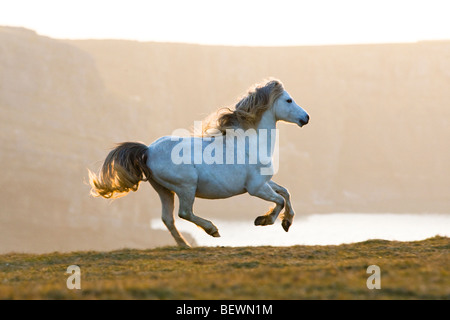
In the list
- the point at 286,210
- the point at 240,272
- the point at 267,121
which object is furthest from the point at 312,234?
the point at 240,272

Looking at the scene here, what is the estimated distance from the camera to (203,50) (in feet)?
579

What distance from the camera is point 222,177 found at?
12.1 metres

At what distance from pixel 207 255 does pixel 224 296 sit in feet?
12.1

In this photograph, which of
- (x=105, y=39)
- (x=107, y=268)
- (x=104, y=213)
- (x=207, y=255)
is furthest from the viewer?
(x=105, y=39)

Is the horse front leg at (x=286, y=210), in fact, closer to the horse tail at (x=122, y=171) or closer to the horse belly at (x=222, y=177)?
the horse belly at (x=222, y=177)

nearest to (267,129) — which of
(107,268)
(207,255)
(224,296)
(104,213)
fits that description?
(207,255)

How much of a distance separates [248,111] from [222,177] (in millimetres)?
1356

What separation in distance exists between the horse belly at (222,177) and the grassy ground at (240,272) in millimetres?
1029

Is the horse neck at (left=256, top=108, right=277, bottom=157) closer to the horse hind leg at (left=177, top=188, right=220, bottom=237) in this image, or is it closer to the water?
the horse hind leg at (left=177, top=188, right=220, bottom=237)

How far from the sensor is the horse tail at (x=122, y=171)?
12.3 m

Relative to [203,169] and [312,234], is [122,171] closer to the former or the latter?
[203,169]

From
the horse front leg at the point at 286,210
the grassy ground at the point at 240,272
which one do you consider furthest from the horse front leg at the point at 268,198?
the grassy ground at the point at 240,272
